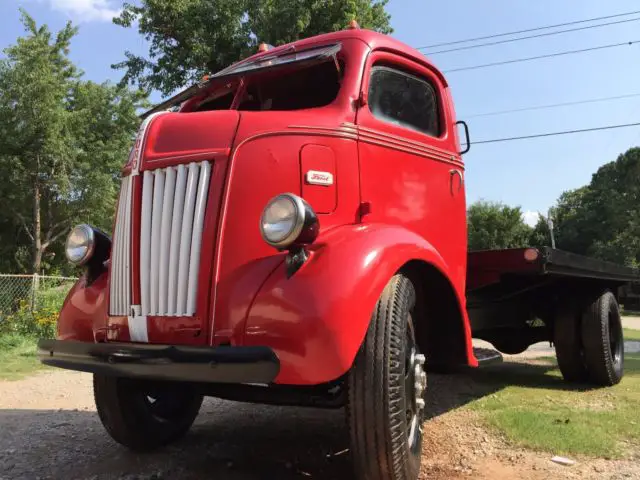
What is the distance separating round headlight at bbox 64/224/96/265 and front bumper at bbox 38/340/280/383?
0.81 metres

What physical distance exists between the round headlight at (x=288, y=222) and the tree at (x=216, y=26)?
1219 cm

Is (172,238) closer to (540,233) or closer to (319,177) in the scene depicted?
(319,177)

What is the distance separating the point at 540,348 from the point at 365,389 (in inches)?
332

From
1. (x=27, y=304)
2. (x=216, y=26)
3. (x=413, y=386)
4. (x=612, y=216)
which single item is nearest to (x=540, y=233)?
(x=612, y=216)

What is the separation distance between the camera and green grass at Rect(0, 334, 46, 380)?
7.15m

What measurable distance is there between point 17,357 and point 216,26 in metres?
10.3

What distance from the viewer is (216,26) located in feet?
49.8

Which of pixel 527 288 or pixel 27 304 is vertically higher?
pixel 527 288

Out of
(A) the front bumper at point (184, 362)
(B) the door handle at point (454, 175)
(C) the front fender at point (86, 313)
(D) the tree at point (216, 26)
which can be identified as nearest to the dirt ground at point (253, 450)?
(C) the front fender at point (86, 313)

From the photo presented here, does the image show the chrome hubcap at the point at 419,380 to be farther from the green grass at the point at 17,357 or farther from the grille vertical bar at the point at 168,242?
the green grass at the point at 17,357

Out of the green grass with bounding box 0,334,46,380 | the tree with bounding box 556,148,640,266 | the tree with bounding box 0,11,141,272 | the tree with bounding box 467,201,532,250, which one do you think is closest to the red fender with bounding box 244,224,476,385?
the green grass with bounding box 0,334,46,380

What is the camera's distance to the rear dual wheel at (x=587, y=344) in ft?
17.7

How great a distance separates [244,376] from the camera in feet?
7.19

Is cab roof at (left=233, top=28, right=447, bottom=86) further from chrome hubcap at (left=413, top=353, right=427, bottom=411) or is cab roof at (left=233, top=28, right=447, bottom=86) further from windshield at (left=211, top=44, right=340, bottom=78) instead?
chrome hubcap at (left=413, top=353, right=427, bottom=411)
